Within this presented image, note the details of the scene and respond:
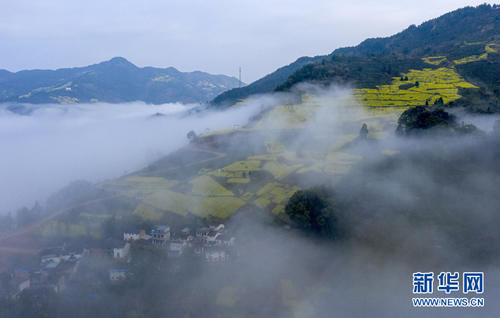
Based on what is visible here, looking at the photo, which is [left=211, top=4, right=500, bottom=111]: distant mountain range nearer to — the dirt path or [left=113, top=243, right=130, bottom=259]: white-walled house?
[left=113, top=243, right=130, bottom=259]: white-walled house

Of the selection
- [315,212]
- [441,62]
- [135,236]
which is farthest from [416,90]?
[135,236]

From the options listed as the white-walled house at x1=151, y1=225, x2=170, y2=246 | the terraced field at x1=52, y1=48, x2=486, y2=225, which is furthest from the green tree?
the white-walled house at x1=151, y1=225, x2=170, y2=246

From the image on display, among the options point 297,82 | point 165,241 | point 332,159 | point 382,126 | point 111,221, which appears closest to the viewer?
point 165,241

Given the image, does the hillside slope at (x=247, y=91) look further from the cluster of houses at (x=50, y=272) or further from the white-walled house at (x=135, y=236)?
the cluster of houses at (x=50, y=272)

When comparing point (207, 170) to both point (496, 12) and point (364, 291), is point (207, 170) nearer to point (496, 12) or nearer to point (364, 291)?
point (364, 291)

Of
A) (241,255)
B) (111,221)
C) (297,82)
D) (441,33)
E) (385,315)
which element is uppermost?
(441,33)

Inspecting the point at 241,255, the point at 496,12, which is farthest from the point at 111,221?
the point at 496,12

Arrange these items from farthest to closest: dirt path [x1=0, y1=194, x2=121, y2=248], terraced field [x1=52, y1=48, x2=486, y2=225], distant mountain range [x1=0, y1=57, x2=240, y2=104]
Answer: distant mountain range [x1=0, y1=57, x2=240, y2=104], terraced field [x1=52, y1=48, x2=486, y2=225], dirt path [x1=0, y1=194, x2=121, y2=248]
